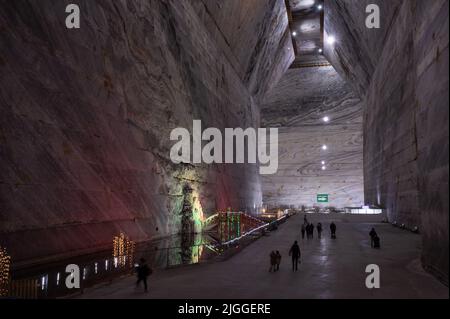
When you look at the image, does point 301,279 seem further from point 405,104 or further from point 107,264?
point 405,104

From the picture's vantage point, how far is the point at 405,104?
2003cm

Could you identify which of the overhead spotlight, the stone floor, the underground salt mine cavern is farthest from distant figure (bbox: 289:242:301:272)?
the overhead spotlight

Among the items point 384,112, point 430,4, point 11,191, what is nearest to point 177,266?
point 11,191

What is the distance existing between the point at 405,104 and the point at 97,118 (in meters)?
15.8

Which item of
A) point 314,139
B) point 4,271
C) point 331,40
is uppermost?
point 331,40

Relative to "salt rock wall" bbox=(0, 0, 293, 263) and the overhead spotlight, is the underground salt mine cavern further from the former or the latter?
the overhead spotlight

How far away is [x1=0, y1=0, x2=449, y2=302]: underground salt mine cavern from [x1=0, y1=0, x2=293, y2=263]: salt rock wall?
6 centimetres

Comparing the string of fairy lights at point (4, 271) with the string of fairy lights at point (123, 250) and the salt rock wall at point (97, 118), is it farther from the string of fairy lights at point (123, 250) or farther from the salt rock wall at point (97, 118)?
the string of fairy lights at point (123, 250)

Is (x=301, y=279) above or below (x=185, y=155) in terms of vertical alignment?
below

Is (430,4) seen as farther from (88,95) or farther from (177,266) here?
(88,95)

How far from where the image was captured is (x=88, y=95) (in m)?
14.1

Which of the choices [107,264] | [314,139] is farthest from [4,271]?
[314,139]

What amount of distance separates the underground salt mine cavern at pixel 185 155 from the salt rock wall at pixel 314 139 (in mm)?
8337

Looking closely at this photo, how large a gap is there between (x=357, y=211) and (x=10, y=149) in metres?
27.5
